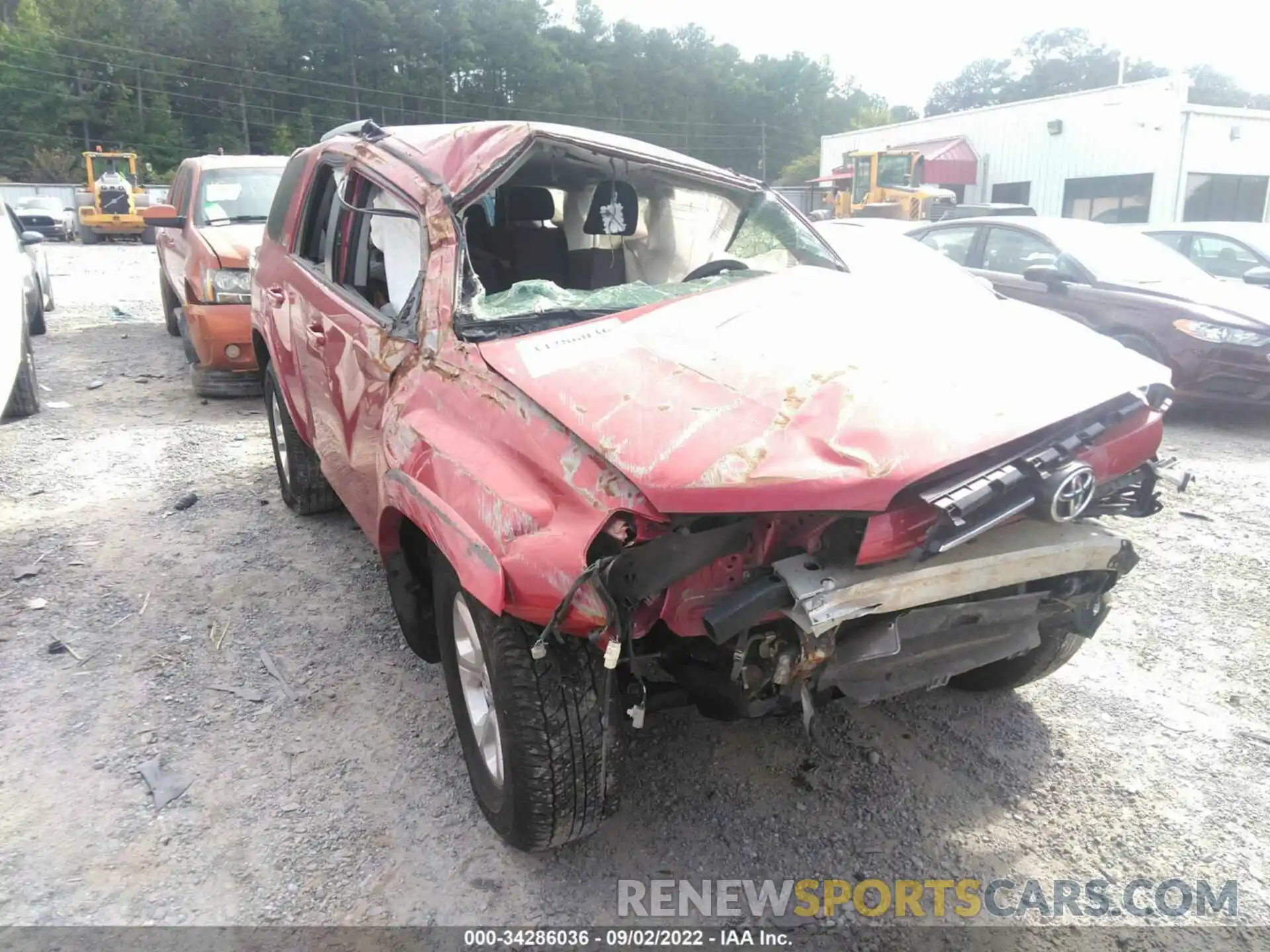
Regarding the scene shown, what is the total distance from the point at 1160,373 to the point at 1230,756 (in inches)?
54.7

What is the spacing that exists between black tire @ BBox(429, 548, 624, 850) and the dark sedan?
645cm

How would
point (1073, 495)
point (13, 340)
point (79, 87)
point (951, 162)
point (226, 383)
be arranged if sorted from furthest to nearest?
point (79, 87)
point (951, 162)
point (226, 383)
point (13, 340)
point (1073, 495)

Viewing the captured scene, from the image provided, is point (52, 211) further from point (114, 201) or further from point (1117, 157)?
point (1117, 157)

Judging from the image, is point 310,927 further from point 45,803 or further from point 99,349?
point 99,349

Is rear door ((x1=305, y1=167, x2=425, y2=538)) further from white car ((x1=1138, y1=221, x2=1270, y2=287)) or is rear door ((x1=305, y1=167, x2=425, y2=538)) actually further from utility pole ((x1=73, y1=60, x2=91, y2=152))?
utility pole ((x1=73, y1=60, x2=91, y2=152))

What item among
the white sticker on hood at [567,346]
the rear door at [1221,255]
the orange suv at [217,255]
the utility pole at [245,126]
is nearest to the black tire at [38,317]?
the orange suv at [217,255]

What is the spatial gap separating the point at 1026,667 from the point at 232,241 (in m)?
6.83

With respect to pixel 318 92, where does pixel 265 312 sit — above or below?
below

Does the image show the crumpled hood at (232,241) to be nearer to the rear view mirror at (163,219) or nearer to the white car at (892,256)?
the rear view mirror at (163,219)

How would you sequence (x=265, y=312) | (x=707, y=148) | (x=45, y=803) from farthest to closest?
(x=707, y=148)
(x=265, y=312)
(x=45, y=803)

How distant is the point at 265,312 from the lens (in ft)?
15.3

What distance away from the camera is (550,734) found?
7.41 feet

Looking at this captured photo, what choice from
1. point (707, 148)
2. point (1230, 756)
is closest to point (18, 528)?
point (1230, 756)

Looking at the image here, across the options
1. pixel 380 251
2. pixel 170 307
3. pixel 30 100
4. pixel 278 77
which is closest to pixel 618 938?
pixel 380 251
